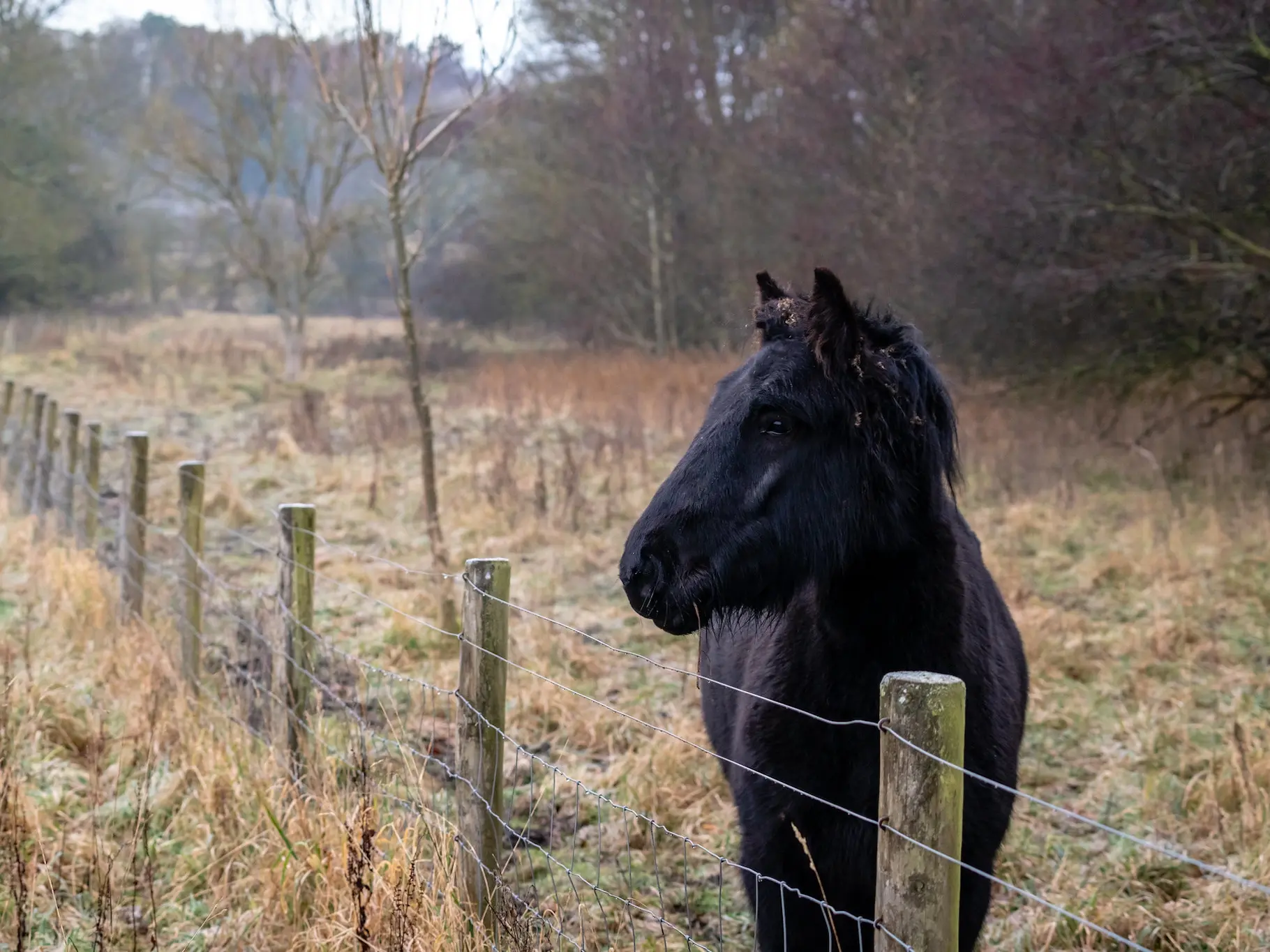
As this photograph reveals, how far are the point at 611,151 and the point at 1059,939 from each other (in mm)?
19422

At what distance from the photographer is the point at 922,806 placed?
1.62 metres

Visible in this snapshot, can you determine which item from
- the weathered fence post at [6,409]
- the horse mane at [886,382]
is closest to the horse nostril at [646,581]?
the horse mane at [886,382]

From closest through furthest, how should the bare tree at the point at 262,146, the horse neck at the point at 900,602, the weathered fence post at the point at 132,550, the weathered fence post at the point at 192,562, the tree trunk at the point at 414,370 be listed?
the horse neck at the point at 900,602 → the weathered fence post at the point at 192,562 → the weathered fence post at the point at 132,550 → the tree trunk at the point at 414,370 → the bare tree at the point at 262,146

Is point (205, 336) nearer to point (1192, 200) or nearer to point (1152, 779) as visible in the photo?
point (1192, 200)

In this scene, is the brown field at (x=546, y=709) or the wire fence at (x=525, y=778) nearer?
the wire fence at (x=525, y=778)

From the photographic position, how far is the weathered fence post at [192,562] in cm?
491

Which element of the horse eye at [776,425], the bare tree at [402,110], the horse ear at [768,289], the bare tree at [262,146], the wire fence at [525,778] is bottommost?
the wire fence at [525,778]

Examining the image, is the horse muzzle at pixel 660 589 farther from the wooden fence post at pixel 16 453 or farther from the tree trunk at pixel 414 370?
the wooden fence post at pixel 16 453

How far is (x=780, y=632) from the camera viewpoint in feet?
9.18

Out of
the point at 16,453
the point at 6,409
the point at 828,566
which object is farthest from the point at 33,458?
the point at 828,566

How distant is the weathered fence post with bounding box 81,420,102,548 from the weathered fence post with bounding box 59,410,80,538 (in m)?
0.25

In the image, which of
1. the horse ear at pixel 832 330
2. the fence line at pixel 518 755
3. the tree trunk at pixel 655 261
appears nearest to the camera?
the fence line at pixel 518 755

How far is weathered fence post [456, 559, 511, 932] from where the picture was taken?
283 cm

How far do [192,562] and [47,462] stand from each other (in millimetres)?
4876
